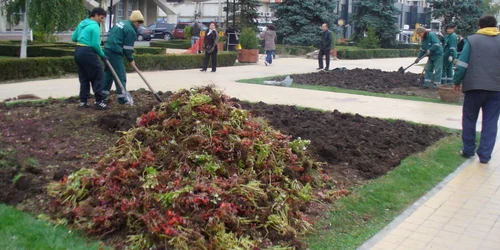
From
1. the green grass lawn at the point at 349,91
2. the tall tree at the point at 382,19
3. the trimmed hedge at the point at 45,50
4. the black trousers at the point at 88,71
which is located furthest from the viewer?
the tall tree at the point at 382,19

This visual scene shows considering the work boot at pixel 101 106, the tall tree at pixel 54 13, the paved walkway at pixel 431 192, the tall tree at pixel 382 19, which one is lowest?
the paved walkway at pixel 431 192

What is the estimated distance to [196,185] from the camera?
15.2 ft

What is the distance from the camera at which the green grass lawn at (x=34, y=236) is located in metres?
4.08

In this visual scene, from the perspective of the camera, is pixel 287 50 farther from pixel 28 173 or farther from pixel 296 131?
pixel 28 173

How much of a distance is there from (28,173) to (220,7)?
63.9 metres

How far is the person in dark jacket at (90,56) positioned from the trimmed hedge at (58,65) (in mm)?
6010

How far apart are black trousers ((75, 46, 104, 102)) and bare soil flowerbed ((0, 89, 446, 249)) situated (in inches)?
53.3

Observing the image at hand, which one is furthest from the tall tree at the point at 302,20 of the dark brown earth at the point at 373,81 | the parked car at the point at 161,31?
the dark brown earth at the point at 373,81

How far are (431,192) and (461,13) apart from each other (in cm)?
4182

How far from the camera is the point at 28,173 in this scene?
18.0 ft

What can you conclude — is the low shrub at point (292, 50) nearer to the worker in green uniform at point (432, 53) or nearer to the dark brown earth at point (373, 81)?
the dark brown earth at point (373, 81)

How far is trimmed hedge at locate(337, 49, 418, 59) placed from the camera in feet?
109

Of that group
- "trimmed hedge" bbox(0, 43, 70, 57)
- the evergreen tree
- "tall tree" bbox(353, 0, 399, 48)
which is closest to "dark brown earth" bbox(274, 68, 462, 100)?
"trimmed hedge" bbox(0, 43, 70, 57)

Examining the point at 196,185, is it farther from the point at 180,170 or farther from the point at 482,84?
the point at 482,84
